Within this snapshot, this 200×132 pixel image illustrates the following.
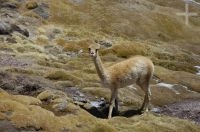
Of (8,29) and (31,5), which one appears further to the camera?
(31,5)

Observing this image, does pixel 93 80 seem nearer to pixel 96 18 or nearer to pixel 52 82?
pixel 52 82

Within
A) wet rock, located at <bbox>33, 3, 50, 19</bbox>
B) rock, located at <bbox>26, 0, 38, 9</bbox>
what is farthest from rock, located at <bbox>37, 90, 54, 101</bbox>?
rock, located at <bbox>26, 0, 38, 9</bbox>

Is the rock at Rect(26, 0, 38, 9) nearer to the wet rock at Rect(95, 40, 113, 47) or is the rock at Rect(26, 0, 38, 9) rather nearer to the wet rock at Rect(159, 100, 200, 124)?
the wet rock at Rect(95, 40, 113, 47)

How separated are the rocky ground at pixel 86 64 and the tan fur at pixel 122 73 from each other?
6.85 ft

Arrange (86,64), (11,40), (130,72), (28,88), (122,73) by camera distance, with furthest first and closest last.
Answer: (11,40) < (86,64) < (28,88) < (130,72) < (122,73)

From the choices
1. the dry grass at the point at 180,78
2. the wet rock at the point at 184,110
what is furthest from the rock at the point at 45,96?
the dry grass at the point at 180,78

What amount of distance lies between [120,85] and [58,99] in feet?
16.6

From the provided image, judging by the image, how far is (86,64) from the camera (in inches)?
2554

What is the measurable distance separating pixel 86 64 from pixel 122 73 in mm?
30652

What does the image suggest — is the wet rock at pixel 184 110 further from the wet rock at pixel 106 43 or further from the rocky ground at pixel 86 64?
the wet rock at pixel 106 43

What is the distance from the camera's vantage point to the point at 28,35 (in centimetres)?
8412

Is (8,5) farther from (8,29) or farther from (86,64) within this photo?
(86,64)

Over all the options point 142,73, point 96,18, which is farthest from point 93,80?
point 96,18

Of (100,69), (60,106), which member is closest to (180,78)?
(100,69)
